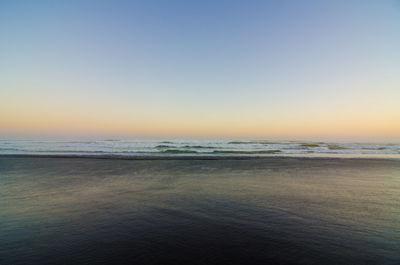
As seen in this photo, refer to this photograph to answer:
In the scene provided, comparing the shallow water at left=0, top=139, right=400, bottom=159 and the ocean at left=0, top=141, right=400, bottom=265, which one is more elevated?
the shallow water at left=0, top=139, right=400, bottom=159

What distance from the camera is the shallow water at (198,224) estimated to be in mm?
3695

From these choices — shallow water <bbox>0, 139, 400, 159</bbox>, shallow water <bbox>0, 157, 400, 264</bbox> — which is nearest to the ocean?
shallow water <bbox>0, 157, 400, 264</bbox>

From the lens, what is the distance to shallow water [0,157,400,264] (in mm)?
3695

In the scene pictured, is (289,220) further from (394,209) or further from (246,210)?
(394,209)

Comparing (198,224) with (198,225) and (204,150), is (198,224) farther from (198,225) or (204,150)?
(204,150)

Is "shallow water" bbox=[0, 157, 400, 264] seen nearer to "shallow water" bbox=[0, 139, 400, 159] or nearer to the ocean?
the ocean

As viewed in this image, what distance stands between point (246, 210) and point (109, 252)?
364cm

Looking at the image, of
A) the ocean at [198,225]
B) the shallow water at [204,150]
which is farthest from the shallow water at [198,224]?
the shallow water at [204,150]

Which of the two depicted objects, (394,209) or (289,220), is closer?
(289,220)

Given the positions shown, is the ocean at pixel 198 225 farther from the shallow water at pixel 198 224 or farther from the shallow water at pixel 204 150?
the shallow water at pixel 204 150

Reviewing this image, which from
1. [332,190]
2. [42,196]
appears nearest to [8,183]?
[42,196]

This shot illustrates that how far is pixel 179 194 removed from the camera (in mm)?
7820

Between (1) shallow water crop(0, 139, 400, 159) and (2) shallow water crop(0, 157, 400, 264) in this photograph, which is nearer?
(2) shallow water crop(0, 157, 400, 264)

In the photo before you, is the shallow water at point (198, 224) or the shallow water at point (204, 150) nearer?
the shallow water at point (198, 224)
